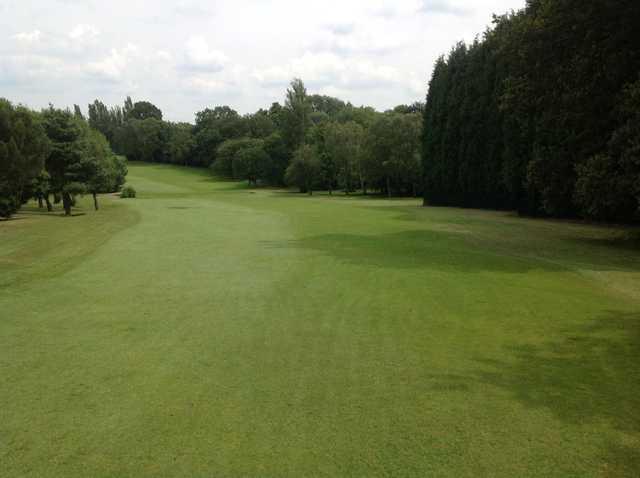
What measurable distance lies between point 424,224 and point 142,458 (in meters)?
24.5

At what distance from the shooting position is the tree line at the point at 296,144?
63.0 meters

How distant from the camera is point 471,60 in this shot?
1815 inches

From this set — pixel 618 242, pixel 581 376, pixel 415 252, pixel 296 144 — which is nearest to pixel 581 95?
pixel 618 242

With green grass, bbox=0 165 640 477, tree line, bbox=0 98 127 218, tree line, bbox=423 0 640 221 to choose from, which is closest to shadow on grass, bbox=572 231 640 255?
tree line, bbox=423 0 640 221

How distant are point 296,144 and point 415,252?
7527 centimetres

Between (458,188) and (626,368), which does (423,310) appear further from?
(458,188)

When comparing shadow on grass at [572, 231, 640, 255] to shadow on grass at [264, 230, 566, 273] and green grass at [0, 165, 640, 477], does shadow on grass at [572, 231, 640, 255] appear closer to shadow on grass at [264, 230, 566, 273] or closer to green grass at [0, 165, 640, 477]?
green grass at [0, 165, 640, 477]

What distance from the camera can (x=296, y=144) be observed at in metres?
90.4

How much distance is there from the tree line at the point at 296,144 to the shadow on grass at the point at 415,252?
135 ft

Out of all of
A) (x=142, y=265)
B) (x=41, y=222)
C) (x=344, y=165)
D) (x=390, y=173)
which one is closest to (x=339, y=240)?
(x=142, y=265)

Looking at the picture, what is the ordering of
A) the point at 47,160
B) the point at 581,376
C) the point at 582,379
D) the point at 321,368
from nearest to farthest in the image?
the point at 582,379, the point at 581,376, the point at 321,368, the point at 47,160

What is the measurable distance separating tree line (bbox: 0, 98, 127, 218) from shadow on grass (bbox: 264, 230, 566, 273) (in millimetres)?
20026

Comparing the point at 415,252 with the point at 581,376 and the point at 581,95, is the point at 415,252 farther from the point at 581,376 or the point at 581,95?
the point at 581,376

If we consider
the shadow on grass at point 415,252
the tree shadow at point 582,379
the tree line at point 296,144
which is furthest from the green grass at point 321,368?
the tree line at point 296,144
